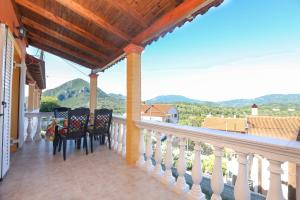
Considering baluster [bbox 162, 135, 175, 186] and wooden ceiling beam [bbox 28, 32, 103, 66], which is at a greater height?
wooden ceiling beam [bbox 28, 32, 103, 66]

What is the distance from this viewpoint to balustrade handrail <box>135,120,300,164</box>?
1232 millimetres

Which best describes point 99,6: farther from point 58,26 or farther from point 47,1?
point 58,26

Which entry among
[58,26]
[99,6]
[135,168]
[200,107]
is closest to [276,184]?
[200,107]

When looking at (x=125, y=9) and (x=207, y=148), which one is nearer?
(x=207, y=148)

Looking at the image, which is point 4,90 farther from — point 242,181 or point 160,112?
point 242,181

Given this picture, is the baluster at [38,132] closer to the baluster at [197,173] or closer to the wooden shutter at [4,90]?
the wooden shutter at [4,90]

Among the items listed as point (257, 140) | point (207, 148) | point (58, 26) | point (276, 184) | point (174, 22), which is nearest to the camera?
point (276, 184)

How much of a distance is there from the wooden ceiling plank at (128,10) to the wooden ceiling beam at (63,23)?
1.44 m

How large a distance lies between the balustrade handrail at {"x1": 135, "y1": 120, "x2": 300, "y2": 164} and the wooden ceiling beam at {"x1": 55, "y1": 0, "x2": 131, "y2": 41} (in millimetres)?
2082

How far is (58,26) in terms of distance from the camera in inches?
161

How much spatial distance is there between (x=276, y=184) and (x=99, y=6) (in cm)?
318

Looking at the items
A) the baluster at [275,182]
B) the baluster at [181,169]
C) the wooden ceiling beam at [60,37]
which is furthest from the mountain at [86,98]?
the baluster at [275,182]

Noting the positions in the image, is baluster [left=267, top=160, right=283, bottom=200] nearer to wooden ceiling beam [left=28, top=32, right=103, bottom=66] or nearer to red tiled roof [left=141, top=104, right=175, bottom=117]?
red tiled roof [left=141, top=104, right=175, bottom=117]

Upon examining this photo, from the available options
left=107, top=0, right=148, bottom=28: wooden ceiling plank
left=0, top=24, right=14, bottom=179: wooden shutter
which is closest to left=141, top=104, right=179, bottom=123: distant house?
left=107, top=0, right=148, bottom=28: wooden ceiling plank
